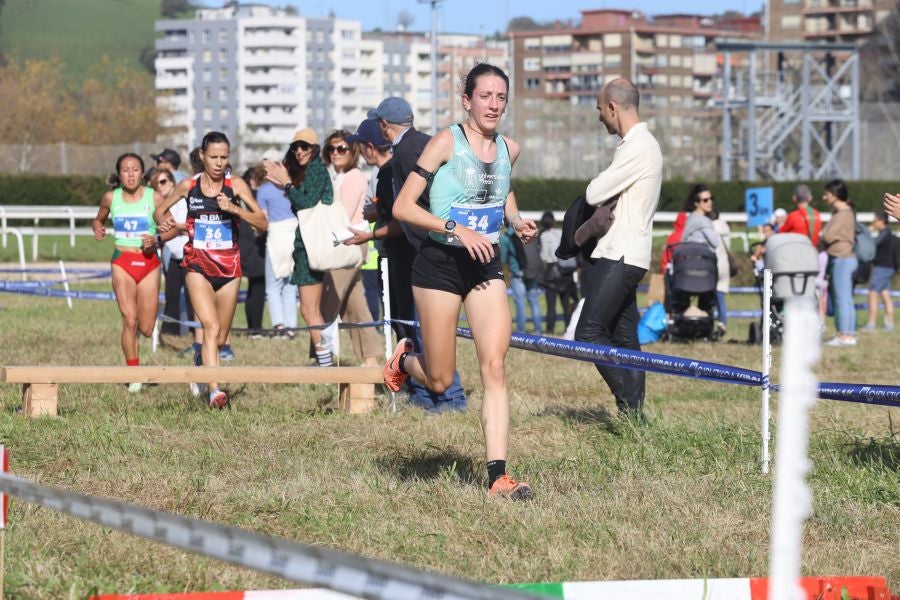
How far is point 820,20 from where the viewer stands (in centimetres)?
13625

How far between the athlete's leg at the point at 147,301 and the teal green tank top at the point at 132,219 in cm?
26

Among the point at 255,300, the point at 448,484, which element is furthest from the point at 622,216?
the point at 255,300

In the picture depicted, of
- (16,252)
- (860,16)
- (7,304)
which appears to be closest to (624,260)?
(7,304)

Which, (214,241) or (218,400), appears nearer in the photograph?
(218,400)

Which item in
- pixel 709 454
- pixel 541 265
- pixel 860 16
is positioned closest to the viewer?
pixel 709 454

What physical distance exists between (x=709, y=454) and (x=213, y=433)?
284 cm

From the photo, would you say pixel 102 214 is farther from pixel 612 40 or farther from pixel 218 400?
pixel 612 40

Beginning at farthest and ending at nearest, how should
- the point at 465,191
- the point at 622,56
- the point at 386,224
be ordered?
1. the point at 622,56
2. the point at 386,224
3. the point at 465,191

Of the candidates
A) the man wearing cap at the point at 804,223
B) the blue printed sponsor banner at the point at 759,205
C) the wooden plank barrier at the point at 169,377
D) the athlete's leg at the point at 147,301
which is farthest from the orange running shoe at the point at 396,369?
the blue printed sponsor banner at the point at 759,205

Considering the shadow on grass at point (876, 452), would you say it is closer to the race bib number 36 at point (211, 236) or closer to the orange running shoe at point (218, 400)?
the orange running shoe at point (218, 400)

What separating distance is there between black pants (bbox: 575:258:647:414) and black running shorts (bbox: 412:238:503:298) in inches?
68.9

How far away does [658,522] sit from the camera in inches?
224

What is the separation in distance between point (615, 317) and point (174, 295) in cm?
760

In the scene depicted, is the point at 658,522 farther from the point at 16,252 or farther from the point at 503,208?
the point at 16,252
